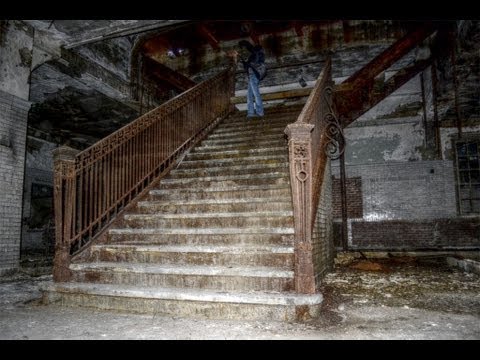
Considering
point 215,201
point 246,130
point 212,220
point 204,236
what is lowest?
point 204,236

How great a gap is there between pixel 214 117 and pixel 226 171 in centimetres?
315

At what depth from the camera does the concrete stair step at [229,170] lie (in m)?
6.15

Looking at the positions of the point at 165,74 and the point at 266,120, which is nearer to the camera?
the point at 266,120

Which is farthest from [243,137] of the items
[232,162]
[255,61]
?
[255,61]

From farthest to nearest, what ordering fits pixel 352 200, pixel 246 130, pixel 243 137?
pixel 352 200, pixel 246 130, pixel 243 137

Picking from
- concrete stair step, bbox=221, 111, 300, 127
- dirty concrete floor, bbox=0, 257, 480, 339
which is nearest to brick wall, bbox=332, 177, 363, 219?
concrete stair step, bbox=221, 111, 300, 127

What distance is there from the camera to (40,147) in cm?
1076

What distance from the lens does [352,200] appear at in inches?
452

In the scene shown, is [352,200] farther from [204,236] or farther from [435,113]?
[204,236]

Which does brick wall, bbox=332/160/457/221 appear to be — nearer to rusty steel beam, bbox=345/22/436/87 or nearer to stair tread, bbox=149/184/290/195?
rusty steel beam, bbox=345/22/436/87

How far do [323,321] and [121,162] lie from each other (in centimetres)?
372

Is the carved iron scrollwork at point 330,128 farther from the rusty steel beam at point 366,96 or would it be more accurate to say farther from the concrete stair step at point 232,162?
the rusty steel beam at point 366,96

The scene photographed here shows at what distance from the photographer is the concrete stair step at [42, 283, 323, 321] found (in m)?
3.34

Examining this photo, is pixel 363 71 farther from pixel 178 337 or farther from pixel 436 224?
pixel 178 337
